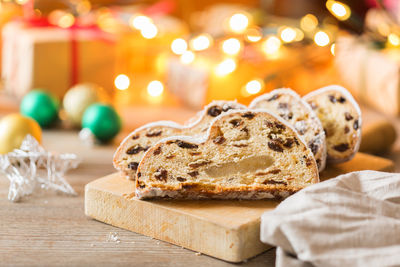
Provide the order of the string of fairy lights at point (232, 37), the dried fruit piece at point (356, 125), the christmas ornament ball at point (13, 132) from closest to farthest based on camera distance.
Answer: the dried fruit piece at point (356, 125) → the christmas ornament ball at point (13, 132) → the string of fairy lights at point (232, 37)

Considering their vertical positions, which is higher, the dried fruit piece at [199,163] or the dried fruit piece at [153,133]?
the dried fruit piece at [153,133]

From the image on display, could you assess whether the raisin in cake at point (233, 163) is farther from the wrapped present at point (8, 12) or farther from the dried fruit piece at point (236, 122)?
the wrapped present at point (8, 12)

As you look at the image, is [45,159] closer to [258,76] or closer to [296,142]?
[296,142]

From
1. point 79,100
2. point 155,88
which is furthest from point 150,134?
point 155,88

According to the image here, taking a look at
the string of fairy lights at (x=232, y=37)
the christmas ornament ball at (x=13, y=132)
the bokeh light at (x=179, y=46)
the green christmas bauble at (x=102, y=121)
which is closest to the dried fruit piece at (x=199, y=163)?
the christmas ornament ball at (x=13, y=132)

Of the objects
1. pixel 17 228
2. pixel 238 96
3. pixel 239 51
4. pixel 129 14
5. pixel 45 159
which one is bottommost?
pixel 17 228

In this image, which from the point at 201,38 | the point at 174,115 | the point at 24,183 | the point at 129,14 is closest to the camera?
the point at 24,183

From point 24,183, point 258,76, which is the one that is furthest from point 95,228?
point 258,76

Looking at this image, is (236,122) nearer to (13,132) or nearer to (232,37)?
(13,132)
